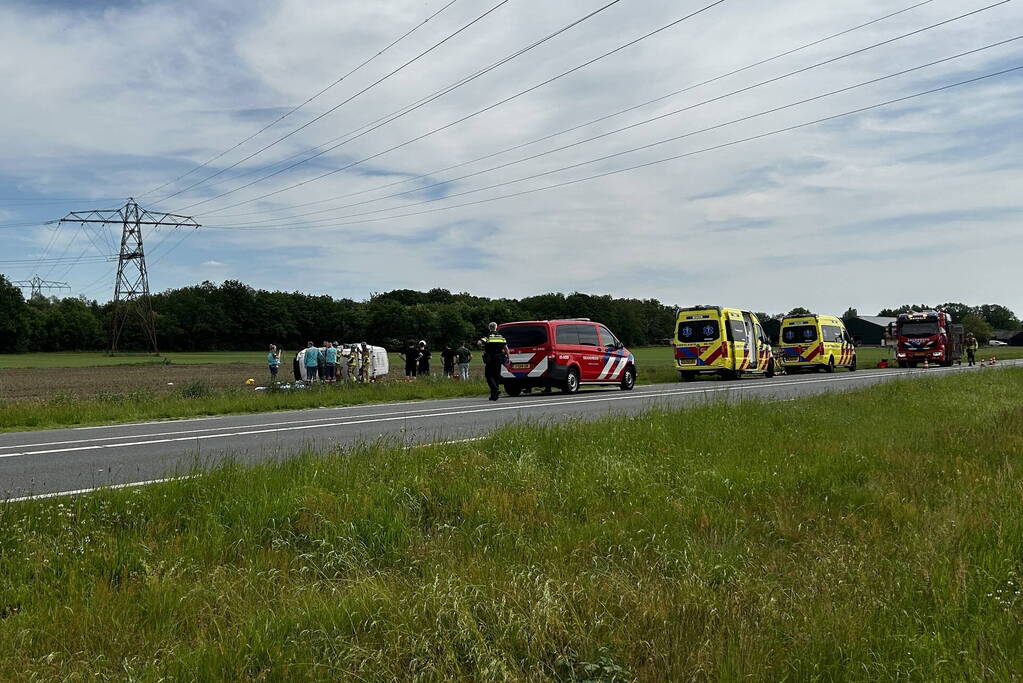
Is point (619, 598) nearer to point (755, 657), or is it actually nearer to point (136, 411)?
point (755, 657)

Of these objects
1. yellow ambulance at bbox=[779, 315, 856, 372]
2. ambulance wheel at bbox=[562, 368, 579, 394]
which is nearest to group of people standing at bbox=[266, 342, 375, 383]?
ambulance wheel at bbox=[562, 368, 579, 394]

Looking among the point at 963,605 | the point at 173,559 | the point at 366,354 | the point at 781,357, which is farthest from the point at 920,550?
the point at 781,357

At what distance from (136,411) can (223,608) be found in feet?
48.1

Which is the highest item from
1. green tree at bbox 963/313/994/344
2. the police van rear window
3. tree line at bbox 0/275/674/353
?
tree line at bbox 0/275/674/353

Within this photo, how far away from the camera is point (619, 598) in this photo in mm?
4145

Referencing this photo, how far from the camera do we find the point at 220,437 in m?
12.2

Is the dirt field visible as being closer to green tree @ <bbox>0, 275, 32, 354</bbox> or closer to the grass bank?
the grass bank

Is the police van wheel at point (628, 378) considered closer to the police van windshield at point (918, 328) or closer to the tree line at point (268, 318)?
the police van windshield at point (918, 328)

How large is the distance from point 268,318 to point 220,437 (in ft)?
369

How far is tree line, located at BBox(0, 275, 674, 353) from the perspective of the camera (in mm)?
103938

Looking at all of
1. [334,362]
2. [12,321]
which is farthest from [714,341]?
[12,321]

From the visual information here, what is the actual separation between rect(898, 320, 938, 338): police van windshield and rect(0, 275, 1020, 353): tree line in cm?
5533

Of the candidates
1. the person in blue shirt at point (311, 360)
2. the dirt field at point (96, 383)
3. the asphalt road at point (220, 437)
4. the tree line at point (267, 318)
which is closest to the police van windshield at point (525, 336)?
the asphalt road at point (220, 437)

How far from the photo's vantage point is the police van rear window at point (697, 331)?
29.8 meters
